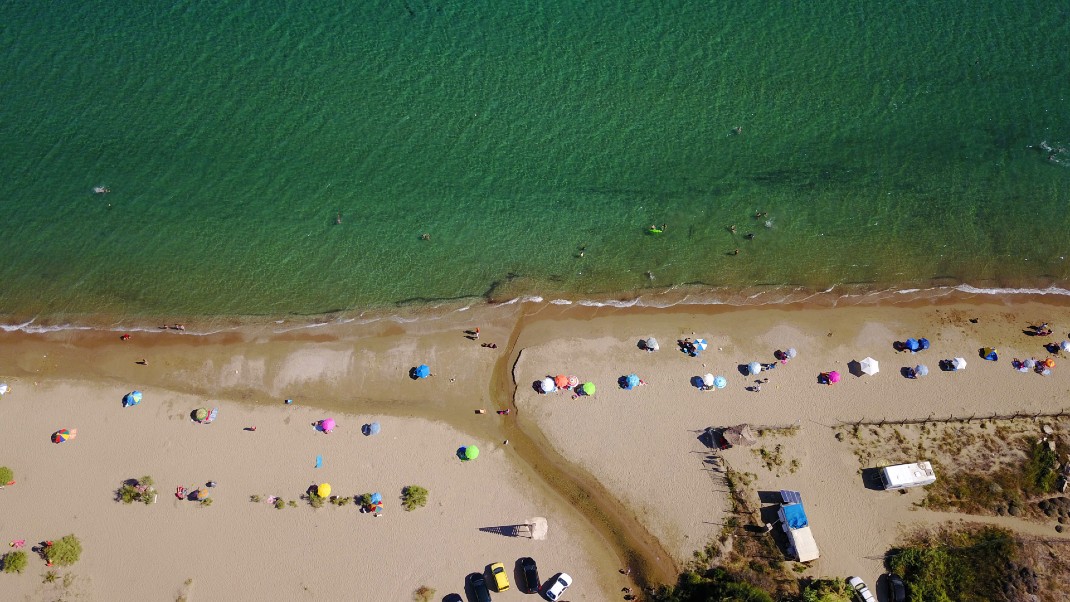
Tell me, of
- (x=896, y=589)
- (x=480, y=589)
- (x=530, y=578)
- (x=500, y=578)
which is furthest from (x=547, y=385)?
(x=896, y=589)

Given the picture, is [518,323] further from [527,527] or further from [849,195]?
[849,195]

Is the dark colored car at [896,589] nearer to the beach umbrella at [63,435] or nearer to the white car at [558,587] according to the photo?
the white car at [558,587]

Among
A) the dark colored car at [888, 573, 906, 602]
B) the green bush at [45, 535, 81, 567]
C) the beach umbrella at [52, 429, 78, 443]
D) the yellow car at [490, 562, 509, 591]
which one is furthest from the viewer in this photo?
the beach umbrella at [52, 429, 78, 443]

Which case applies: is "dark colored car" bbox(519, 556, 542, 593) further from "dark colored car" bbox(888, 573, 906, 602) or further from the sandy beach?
"dark colored car" bbox(888, 573, 906, 602)

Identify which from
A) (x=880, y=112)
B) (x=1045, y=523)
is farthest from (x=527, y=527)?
(x=880, y=112)

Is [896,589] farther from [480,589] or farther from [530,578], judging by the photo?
[480,589]

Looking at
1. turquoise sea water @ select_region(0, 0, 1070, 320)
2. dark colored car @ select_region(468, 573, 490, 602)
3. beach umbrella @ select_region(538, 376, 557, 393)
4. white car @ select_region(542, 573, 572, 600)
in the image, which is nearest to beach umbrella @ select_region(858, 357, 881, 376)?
turquoise sea water @ select_region(0, 0, 1070, 320)
